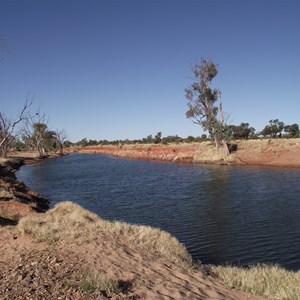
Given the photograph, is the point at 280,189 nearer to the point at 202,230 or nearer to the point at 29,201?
the point at 202,230

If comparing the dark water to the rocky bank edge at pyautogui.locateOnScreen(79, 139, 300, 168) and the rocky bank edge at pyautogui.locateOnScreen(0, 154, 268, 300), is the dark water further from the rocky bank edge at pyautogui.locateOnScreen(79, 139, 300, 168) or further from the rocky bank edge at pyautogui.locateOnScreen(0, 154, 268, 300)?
the rocky bank edge at pyautogui.locateOnScreen(79, 139, 300, 168)

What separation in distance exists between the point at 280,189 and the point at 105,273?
20.7 metres

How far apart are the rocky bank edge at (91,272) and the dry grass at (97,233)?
0.75ft

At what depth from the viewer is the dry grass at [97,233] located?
10273mm

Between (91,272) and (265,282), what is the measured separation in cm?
435

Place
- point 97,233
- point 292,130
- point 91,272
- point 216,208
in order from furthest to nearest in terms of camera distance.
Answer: point 292,130 < point 216,208 < point 97,233 < point 91,272

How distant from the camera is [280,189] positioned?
2570 cm

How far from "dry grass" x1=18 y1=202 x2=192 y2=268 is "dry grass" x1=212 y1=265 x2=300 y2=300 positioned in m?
1.34

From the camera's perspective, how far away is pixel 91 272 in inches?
312

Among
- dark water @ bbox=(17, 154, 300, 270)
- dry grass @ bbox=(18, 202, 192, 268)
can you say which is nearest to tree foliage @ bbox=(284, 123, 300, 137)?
dark water @ bbox=(17, 154, 300, 270)

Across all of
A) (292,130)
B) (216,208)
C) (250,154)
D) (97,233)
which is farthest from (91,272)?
(292,130)

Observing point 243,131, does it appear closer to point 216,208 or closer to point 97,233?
point 216,208

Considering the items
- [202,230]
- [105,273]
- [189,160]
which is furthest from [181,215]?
[189,160]

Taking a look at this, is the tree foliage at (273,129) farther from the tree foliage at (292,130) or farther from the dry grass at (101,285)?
the dry grass at (101,285)
